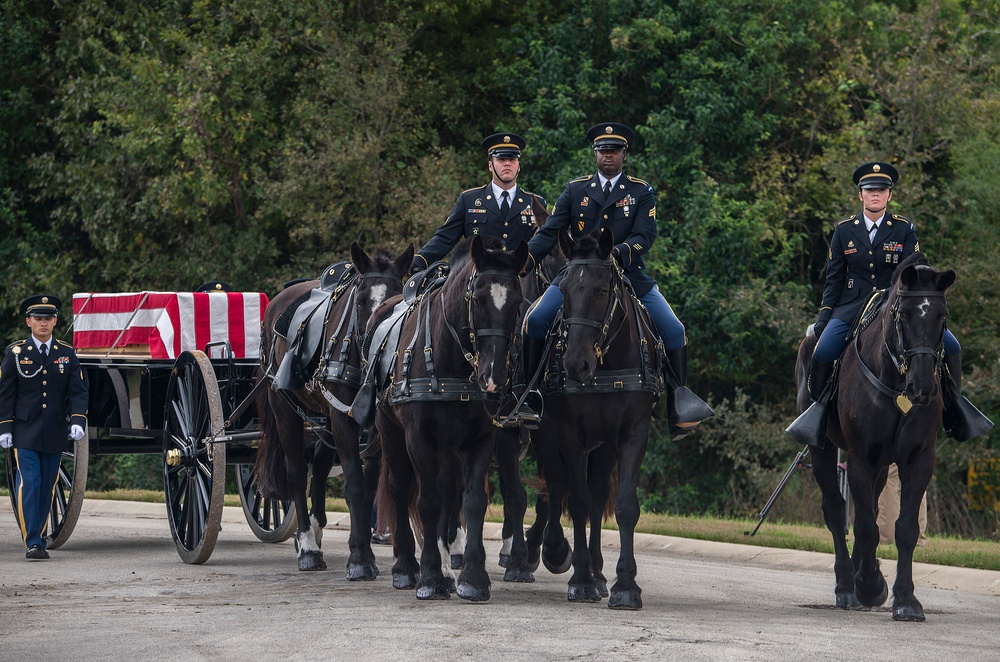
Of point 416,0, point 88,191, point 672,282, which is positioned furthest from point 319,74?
point 672,282

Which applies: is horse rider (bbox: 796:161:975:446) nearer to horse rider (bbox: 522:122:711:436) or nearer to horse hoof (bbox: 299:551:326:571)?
horse rider (bbox: 522:122:711:436)

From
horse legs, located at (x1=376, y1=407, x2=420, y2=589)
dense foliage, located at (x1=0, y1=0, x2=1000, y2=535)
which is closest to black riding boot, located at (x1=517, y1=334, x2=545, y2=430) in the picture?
horse legs, located at (x1=376, y1=407, x2=420, y2=589)

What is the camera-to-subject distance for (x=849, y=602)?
980 centimetres

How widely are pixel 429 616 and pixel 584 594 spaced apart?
1.38 meters

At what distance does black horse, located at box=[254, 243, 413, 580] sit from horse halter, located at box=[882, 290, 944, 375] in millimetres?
3912

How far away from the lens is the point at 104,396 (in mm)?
13383

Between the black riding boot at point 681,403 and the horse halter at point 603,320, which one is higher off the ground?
the horse halter at point 603,320

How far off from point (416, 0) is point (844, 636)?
63.6 ft

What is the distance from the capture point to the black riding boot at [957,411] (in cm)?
973

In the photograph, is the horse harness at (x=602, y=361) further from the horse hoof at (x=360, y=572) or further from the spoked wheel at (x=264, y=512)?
the spoked wheel at (x=264, y=512)

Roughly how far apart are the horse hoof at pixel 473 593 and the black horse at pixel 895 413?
8.22 feet

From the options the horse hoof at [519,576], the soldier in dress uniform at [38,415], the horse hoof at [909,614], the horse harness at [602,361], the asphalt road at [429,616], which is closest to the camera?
the asphalt road at [429,616]

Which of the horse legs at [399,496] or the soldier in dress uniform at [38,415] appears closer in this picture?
the horse legs at [399,496]

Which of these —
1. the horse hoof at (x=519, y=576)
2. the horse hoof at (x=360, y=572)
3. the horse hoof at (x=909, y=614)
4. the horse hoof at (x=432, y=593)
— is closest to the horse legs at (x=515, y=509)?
the horse hoof at (x=519, y=576)
